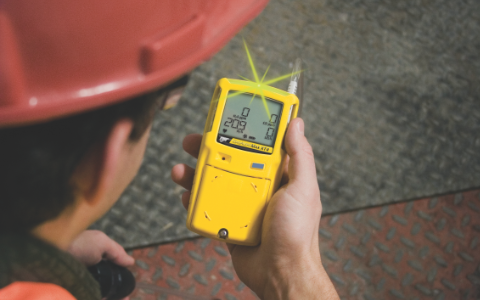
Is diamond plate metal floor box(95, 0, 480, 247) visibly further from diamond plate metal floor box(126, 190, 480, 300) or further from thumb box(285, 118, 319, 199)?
thumb box(285, 118, 319, 199)

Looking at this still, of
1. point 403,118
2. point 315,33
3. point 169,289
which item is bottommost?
point 169,289

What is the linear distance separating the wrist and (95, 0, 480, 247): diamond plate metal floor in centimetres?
Result: 35

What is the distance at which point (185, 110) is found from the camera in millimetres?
1146

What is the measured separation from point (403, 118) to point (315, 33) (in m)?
0.42

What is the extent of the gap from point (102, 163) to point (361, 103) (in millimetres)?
987

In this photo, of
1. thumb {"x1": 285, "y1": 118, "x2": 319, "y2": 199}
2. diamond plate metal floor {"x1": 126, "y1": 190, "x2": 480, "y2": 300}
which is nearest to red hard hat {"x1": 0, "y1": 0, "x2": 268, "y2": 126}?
thumb {"x1": 285, "y1": 118, "x2": 319, "y2": 199}

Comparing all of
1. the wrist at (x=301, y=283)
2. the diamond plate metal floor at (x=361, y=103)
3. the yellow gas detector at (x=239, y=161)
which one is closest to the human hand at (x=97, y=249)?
the diamond plate metal floor at (x=361, y=103)

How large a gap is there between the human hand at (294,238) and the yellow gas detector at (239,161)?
0.03m

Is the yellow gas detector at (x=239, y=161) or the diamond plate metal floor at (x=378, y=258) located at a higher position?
the yellow gas detector at (x=239, y=161)

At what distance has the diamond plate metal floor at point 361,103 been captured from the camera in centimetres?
109

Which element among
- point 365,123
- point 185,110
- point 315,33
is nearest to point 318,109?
point 365,123

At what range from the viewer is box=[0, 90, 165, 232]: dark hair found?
1.30 feet

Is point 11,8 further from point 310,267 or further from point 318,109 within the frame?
point 318,109

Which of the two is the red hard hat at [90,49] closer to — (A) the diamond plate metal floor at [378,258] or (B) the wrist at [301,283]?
(B) the wrist at [301,283]
